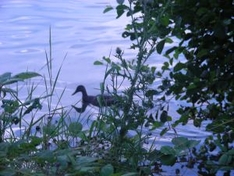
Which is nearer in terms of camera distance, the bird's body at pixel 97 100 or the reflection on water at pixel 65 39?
the bird's body at pixel 97 100

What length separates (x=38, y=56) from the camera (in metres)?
6.26

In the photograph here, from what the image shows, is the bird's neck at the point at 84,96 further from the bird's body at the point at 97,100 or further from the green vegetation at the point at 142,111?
the green vegetation at the point at 142,111

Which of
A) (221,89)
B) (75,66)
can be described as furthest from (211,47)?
(75,66)

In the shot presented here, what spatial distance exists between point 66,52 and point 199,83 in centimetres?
376

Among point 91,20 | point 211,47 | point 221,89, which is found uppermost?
point 91,20

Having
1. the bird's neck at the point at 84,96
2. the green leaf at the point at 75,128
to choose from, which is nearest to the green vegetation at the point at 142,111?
the green leaf at the point at 75,128

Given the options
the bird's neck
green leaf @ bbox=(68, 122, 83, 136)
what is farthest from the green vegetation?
the bird's neck

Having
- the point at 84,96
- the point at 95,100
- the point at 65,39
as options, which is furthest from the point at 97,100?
the point at 65,39

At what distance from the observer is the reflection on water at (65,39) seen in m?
5.63

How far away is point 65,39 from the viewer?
7.15 m

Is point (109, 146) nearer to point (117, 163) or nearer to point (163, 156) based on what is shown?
point (117, 163)

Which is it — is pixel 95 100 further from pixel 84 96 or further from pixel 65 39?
pixel 65 39

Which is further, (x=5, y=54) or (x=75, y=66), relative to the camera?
(x=5, y=54)

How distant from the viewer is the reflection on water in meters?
5.63
